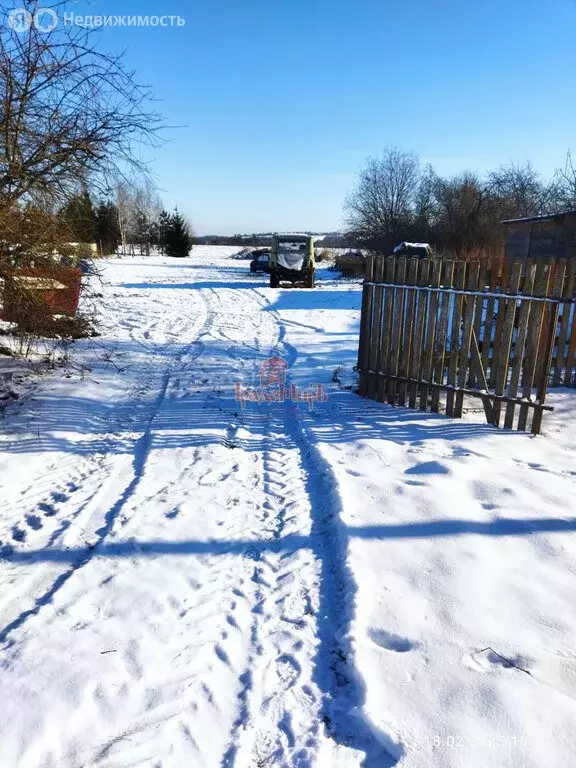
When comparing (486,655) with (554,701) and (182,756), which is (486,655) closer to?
(554,701)

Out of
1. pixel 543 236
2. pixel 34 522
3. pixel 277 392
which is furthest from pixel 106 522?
pixel 543 236

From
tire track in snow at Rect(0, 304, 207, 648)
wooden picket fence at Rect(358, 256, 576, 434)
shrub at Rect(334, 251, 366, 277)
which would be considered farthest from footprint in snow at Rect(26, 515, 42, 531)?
shrub at Rect(334, 251, 366, 277)

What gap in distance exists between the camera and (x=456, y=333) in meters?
5.83

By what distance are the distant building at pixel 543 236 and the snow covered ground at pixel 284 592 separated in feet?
38.9

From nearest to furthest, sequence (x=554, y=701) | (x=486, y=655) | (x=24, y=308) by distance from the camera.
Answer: (x=554, y=701)
(x=486, y=655)
(x=24, y=308)

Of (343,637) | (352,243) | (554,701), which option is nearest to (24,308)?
(343,637)

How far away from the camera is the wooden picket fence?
5.35 metres

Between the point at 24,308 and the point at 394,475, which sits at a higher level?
the point at 24,308

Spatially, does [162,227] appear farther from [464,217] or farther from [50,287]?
[50,287]

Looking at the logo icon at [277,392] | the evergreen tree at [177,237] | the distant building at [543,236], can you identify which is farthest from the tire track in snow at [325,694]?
the evergreen tree at [177,237]

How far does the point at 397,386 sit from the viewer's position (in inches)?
255

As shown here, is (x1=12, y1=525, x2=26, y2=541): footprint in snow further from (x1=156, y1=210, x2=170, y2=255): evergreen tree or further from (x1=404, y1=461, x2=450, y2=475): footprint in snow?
(x1=156, y1=210, x2=170, y2=255): evergreen tree

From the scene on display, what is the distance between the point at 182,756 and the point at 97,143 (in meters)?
5.74

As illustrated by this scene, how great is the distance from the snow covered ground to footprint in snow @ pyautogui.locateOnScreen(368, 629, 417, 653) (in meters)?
0.01
